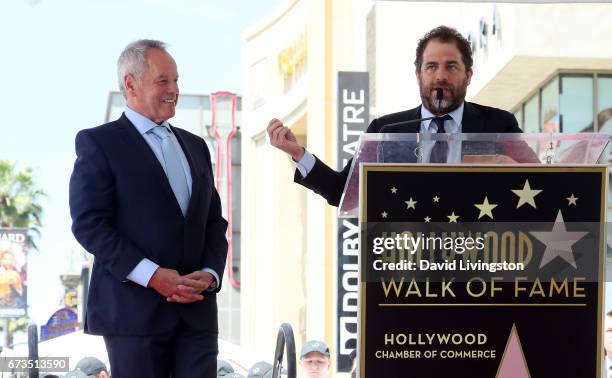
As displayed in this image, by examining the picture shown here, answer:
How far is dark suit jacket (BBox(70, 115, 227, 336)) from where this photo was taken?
9.86 feet

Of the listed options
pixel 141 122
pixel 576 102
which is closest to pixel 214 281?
pixel 141 122

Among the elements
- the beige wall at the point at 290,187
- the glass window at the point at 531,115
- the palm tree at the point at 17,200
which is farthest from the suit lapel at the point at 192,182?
the palm tree at the point at 17,200

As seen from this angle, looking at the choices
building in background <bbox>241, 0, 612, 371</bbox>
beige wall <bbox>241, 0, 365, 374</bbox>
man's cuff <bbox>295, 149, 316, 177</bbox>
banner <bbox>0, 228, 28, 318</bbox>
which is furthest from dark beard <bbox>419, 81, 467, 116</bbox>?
banner <bbox>0, 228, 28, 318</bbox>

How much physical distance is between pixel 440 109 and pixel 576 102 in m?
12.6

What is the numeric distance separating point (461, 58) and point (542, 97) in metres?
13.6

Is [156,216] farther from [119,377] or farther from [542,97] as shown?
[542,97]

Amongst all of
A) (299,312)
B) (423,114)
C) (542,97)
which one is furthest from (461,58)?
(299,312)

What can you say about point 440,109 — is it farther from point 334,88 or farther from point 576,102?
point 334,88

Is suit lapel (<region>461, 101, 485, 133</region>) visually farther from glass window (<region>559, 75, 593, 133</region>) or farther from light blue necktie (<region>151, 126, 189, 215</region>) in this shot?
glass window (<region>559, 75, 593, 133</region>)

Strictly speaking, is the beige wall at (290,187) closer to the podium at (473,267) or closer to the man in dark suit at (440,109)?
the man in dark suit at (440,109)

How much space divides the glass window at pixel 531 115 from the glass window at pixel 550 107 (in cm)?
21

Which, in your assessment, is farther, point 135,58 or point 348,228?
point 348,228

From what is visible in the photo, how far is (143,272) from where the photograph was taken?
2.98m

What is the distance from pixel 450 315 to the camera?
2707mm
